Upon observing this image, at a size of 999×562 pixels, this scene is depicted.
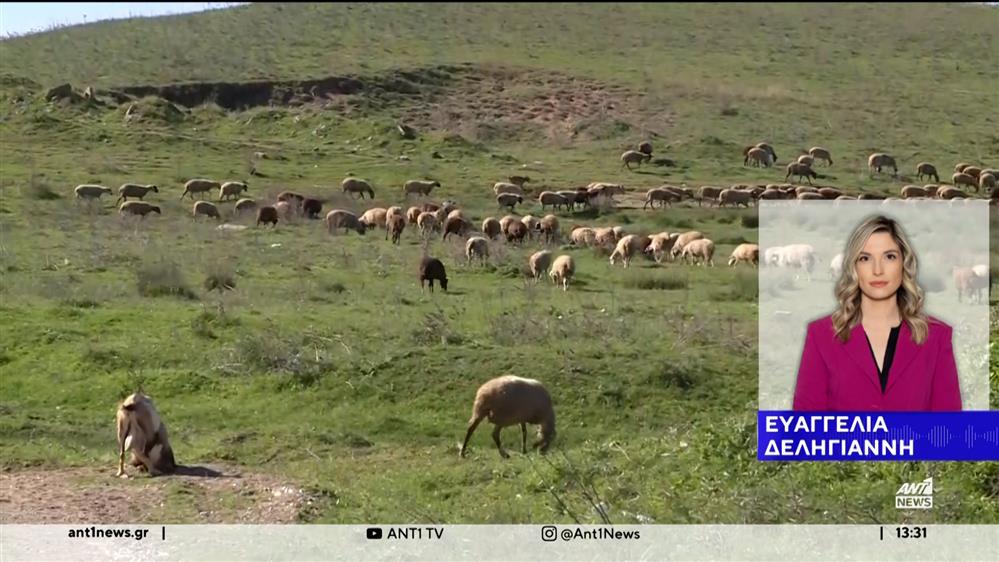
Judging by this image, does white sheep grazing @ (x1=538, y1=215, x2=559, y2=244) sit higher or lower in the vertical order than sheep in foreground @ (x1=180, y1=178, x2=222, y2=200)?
lower

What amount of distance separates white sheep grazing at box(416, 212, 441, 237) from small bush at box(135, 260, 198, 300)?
8605mm

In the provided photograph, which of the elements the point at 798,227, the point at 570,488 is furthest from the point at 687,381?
the point at 570,488

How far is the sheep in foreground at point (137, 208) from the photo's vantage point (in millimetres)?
30403

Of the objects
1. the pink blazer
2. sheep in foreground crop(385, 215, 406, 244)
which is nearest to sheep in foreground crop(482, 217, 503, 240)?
sheep in foreground crop(385, 215, 406, 244)

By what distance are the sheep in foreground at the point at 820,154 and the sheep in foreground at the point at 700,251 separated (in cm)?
1118

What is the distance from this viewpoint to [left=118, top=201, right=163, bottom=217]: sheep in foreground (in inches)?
1197

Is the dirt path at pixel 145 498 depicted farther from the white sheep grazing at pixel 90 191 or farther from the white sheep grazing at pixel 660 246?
the white sheep grazing at pixel 90 191

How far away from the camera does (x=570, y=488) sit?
9758 millimetres

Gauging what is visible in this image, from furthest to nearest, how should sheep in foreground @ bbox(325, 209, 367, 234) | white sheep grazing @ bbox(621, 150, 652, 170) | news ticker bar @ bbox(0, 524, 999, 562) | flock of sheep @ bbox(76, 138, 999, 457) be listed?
white sheep grazing @ bbox(621, 150, 652, 170) → sheep in foreground @ bbox(325, 209, 367, 234) → flock of sheep @ bbox(76, 138, 999, 457) → news ticker bar @ bbox(0, 524, 999, 562)

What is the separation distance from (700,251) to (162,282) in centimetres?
1004

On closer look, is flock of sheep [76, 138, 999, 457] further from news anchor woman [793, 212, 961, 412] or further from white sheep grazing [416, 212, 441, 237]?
news anchor woman [793, 212, 961, 412]

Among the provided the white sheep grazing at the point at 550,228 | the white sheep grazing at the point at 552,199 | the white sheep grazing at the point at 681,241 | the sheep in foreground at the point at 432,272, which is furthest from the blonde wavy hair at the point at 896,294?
the white sheep grazing at the point at 552,199

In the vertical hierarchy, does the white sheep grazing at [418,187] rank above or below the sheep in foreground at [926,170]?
below

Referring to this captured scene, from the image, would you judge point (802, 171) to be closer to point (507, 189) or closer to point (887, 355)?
point (507, 189)
